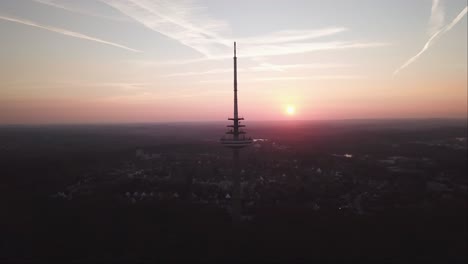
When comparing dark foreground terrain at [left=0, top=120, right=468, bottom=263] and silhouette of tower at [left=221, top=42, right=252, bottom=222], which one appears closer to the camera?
dark foreground terrain at [left=0, top=120, right=468, bottom=263]

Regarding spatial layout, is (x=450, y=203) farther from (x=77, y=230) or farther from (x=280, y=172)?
(x=77, y=230)

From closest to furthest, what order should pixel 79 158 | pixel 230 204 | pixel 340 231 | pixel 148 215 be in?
1. pixel 340 231
2. pixel 148 215
3. pixel 230 204
4. pixel 79 158

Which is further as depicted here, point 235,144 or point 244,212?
point 244,212

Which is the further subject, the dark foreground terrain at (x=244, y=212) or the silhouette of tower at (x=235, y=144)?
the silhouette of tower at (x=235, y=144)

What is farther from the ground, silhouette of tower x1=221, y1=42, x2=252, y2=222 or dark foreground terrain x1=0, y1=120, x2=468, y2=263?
silhouette of tower x1=221, y1=42, x2=252, y2=222

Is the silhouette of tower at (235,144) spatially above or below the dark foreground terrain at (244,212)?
above

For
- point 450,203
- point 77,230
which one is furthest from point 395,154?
point 77,230

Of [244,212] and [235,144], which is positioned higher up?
[235,144]

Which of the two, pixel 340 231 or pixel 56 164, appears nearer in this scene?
pixel 340 231
